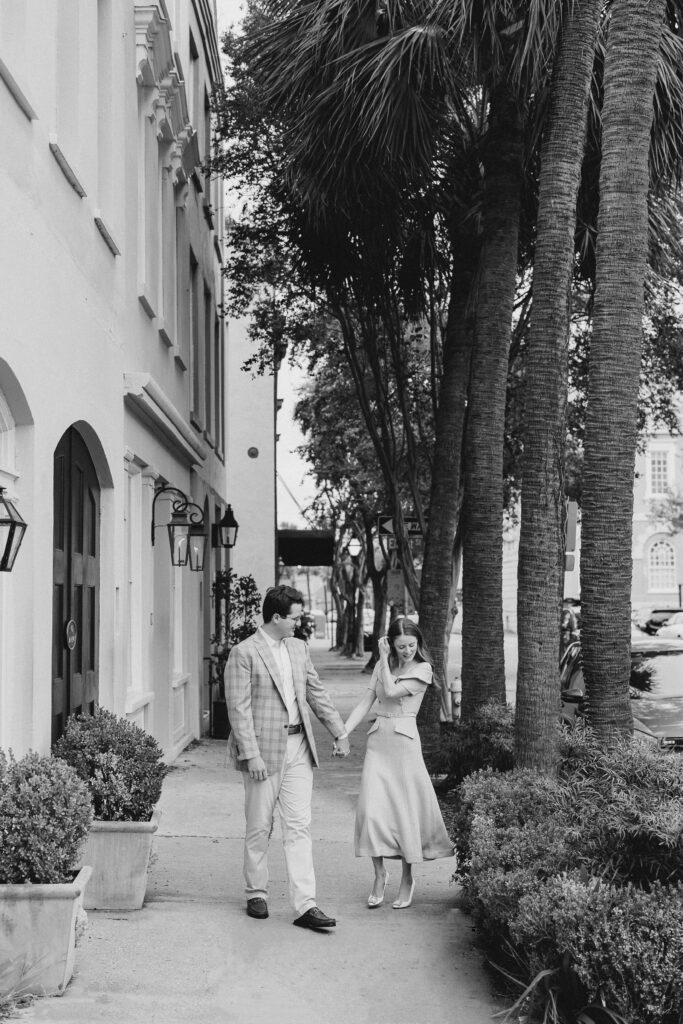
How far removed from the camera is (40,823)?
5191 mm

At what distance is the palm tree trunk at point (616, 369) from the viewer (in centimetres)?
754

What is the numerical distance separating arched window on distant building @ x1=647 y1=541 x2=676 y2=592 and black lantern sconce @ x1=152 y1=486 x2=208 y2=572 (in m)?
55.3

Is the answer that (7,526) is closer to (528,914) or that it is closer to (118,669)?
(528,914)

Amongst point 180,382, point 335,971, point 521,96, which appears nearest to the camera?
point 335,971

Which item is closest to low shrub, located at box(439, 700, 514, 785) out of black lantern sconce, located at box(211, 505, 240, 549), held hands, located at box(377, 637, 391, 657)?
held hands, located at box(377, 637, 391, 657)

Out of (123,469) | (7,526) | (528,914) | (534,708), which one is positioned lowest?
(528,914)

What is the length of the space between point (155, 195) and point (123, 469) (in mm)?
3637

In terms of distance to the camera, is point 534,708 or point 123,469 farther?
point 123,469

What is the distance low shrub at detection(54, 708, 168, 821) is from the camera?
688 centimetres

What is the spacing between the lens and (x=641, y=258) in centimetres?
784

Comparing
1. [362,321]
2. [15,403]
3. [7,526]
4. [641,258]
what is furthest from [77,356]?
[362,321]

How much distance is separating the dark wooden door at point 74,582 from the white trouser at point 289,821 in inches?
65.9

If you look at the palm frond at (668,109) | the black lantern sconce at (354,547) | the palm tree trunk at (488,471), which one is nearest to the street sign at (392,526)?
the palm tree trunk at (488,471)

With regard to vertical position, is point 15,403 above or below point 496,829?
above
